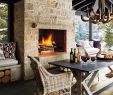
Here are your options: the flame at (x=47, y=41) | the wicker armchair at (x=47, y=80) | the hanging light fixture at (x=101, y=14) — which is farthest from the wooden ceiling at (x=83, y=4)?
the wicker armchair at (x=47, y=80)

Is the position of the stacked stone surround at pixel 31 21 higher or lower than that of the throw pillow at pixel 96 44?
higher

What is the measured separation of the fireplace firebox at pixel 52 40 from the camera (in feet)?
20.7

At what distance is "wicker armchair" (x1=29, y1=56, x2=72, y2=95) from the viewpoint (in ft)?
9.81

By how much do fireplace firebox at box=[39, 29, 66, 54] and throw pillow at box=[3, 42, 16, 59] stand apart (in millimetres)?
1187

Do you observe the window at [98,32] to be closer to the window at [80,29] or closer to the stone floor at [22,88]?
the window at [80,29]

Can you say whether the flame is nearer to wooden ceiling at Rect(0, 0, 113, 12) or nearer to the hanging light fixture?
the hanging light fixture

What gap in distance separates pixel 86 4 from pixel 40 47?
314 cm

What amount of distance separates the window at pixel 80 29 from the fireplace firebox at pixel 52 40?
2.41m

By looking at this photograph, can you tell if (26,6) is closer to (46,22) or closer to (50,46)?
(46,22)

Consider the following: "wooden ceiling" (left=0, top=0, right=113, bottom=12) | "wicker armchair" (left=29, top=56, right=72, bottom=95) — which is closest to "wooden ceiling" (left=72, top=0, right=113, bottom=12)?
"wooden ceiling" (left=0, top=0, right=113, bottom=12)

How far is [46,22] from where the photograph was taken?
18.3ft

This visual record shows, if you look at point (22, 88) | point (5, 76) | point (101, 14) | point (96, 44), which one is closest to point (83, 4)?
point (96, 44)

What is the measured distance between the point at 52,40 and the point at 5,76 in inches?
96.8

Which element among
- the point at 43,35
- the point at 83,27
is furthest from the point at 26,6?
the point at 83,27
